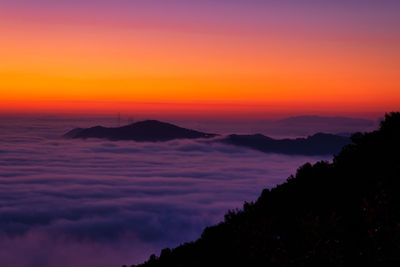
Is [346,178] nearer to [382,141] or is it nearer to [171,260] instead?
[382,141]

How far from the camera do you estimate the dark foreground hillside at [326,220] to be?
41.4 feet

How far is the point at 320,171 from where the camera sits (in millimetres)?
27484

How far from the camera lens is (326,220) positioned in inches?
533

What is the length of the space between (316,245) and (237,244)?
4.75 m

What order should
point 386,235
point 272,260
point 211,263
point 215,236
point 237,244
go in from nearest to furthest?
point 386,235 < point 272,260 < point 237,244 < point 211,263 < point 215,236

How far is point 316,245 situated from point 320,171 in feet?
51.1

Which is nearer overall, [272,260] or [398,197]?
[272,260]

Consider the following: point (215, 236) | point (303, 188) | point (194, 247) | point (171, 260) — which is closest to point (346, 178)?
point (303, 188)

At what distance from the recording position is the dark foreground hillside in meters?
12.6

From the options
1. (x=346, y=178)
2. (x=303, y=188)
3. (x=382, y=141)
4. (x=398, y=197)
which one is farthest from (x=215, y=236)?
(x=382, y=141)

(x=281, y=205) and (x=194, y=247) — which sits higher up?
(x=281, y=205)

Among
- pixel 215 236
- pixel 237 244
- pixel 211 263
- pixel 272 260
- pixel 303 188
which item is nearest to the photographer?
pixel 272 260

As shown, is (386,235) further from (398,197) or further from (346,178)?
(346,178)

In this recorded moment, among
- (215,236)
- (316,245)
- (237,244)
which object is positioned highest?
(316,245)
